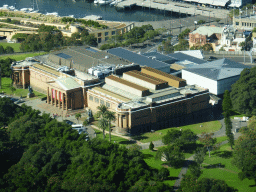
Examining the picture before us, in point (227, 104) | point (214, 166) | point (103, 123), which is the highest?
point (227, 104)

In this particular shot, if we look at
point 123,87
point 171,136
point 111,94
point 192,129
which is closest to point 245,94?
point 192,129

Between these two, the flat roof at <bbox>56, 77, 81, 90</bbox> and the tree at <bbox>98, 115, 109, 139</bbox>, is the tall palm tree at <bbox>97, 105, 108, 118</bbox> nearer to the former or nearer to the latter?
the tree at <bbox>98, 115, 109, 139</bbox>

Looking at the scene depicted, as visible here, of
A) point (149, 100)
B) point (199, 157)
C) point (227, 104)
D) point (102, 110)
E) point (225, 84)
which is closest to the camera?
point (199, 157)

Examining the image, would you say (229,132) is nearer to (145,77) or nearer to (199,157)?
(199,157)

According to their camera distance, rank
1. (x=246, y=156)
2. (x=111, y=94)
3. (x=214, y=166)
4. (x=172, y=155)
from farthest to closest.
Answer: (x=111, y=94), (x=172, y=155), (x=214, y=166), (x=246, y=156)

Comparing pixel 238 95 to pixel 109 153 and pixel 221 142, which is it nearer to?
pixel 221 142

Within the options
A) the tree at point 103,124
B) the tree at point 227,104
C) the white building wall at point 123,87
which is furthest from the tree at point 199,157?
the tree at point 227,104
